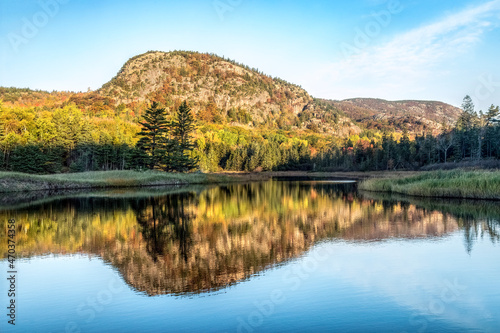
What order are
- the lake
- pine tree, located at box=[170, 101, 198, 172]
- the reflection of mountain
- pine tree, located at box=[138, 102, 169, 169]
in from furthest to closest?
pine tree, located at box=[170, 101, 198, 172], pine tree, located at box=[138, 102, 169, 169], the reflection of mountain, the lake

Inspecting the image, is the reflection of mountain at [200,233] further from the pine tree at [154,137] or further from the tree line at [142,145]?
the tree line at [142,145]

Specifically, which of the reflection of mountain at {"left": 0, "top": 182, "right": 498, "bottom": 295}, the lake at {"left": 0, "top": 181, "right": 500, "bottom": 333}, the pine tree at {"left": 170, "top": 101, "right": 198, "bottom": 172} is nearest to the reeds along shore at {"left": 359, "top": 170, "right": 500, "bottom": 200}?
the reflection of mountain at {"left": 0, "top": 182, "right": 498, "bottom": 295}

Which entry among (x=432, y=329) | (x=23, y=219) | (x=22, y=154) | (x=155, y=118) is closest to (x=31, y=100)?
(x=22, y=154)

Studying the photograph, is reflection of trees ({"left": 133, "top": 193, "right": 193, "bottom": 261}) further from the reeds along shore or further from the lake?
the reeds along shore

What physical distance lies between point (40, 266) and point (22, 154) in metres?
57.4

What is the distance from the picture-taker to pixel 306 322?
6.98 meters

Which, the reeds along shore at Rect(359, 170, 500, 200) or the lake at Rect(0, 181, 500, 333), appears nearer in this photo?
the lake at Rect(0, 181, 500, 333)

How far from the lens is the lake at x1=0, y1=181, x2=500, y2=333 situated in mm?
7102

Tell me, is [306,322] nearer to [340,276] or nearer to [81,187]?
[340,276]

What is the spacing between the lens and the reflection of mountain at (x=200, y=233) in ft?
33.8

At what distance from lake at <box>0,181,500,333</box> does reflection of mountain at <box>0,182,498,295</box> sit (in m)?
0.07

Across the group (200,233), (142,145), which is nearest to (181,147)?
(142,145)

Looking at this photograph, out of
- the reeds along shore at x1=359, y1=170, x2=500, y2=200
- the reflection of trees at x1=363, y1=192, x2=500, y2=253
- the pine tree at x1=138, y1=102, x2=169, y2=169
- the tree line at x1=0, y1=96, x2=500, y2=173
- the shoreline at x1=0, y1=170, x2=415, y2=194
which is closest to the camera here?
the reflection of trees at x1=363, y1=192, x2=500, y2=253

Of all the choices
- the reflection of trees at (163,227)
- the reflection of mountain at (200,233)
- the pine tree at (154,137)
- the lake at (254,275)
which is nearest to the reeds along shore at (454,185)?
the reflection of mountain at (200,233)
